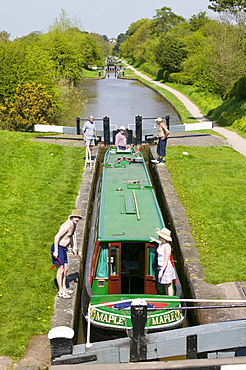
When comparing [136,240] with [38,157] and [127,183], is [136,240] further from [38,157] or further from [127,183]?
[38,157]

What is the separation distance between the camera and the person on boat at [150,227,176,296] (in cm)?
782

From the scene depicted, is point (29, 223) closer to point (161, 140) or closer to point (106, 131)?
point (161, 140)

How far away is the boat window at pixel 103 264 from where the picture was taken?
329 inches

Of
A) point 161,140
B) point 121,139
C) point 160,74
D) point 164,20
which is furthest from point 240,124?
point 164,20

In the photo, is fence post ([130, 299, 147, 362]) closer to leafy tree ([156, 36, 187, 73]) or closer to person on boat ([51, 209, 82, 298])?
person on boat ([51, 209, 82, 298])

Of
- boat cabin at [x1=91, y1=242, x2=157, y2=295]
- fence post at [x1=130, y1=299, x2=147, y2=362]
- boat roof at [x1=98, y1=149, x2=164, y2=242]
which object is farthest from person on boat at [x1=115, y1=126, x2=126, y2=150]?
fence post at [x1=130, y1=299, x2=147, y2=362]

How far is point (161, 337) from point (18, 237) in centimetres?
575

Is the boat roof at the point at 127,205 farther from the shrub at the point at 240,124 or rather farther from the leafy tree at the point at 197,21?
the leafy tree at the point at 197,21

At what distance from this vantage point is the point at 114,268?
328 inches

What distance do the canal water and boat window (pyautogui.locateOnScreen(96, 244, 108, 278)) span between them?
1937 cm

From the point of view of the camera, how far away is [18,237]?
34.1 ft

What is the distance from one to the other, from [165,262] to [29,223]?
14.8 ft

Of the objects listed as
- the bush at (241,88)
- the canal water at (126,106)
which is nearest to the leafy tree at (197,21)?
the canal water at (126,106)

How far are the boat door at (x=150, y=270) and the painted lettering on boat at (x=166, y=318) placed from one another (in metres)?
0.98
